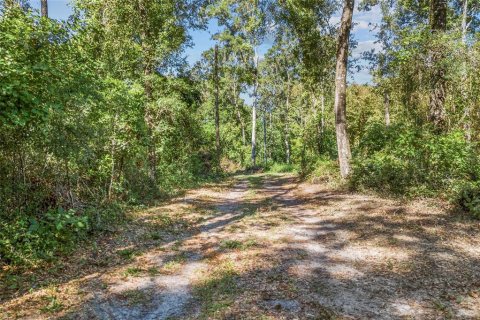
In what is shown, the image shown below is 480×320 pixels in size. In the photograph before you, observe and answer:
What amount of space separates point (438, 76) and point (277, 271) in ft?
34.2

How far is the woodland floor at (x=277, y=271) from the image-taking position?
5.13m

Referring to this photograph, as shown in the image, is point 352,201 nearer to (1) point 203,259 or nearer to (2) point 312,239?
(2) point 312,239

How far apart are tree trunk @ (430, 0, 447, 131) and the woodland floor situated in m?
4.73

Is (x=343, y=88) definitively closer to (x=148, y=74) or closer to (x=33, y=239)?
(x=148, y=74)

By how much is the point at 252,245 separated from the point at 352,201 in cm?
528

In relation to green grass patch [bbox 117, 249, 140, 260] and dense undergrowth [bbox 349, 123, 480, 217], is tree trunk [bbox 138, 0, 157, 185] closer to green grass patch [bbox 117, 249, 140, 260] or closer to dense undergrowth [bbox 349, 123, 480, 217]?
green grass patch [bbox 117, 249, 140, 260]

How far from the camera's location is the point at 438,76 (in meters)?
12.6

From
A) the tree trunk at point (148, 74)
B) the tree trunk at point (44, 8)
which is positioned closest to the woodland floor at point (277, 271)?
the tree trunk at point (148, 74)

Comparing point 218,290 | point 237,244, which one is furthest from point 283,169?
point 218,290

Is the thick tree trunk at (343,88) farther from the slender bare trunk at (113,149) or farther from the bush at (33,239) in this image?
the bush at (33,239)

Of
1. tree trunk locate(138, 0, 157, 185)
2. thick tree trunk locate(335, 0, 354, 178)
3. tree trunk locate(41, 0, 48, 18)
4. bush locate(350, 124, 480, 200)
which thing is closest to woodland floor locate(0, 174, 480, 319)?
bush locate(350, 124, 480, 200)

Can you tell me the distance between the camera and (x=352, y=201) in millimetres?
11961

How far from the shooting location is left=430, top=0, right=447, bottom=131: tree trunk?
12113 mm

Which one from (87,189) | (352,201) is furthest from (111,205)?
(352,201)
